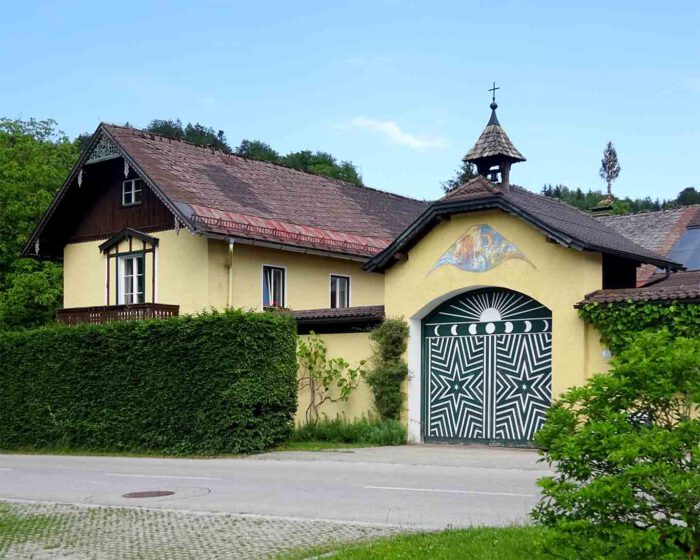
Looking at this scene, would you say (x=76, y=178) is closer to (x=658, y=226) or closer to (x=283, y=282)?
(x=283, y=282)

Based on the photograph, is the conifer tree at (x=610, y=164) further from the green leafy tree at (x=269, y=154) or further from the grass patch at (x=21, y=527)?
the grass patch at (x=21, y=527)

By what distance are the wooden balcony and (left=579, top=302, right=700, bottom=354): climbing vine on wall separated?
12.3 m

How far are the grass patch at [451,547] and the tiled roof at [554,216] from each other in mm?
11448

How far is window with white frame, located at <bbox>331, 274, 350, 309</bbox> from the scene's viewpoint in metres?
31.4

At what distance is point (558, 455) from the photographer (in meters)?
6.29

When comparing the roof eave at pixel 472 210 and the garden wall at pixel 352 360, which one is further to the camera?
the garden wall at pixel 352 360

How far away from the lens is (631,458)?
19.2 feet

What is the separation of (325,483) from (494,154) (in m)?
10.6

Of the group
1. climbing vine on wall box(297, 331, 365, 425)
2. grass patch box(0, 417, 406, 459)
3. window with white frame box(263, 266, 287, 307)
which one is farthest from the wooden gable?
grass patch box(0, 417, 406, 459)

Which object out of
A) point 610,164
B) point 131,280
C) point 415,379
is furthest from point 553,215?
point 610,164

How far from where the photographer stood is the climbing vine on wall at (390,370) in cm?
2233

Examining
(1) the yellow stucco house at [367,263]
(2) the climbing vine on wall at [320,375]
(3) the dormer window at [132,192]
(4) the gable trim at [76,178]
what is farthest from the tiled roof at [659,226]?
(3) the dormer window at [132,192]

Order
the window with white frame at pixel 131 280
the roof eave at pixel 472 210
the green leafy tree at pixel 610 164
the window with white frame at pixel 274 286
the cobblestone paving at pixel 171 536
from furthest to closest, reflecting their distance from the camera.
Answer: the green leafy tree at pixel 610 164 < the window with white frame at pixel 131 280 < the window with white frame at pixel 274 286 < the roof eave at pixel 472 210 < the cobblestone paving at pixel 171 536

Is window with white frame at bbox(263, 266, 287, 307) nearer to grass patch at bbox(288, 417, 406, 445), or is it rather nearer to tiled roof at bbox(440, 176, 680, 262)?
grass patch at bbox(288, 417, 406, 445)
